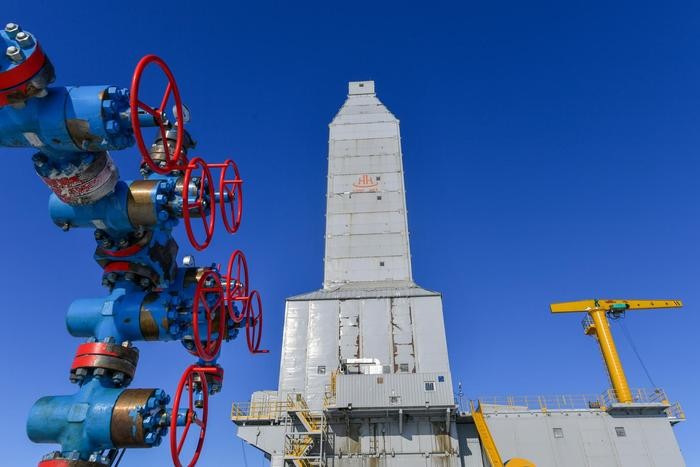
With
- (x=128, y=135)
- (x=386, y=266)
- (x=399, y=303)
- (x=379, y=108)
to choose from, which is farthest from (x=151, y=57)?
(x=379, y=108)

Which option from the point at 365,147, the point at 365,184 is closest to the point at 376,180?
the point at 365,184

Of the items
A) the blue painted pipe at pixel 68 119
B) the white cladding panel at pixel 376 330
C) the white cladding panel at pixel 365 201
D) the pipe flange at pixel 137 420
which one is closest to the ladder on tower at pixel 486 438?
the white cladding panel at pixel 376 330

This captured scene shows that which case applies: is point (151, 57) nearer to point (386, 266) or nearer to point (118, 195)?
point (118, 195)

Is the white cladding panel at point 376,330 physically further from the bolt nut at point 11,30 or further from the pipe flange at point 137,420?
the bolt nut at point 11,30

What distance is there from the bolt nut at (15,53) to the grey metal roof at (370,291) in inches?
911

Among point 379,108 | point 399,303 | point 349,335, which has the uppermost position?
point 379,108

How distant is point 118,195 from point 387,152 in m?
28.6

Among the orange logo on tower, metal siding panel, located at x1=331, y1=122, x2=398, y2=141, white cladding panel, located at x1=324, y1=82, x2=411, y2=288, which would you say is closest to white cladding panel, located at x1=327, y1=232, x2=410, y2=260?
white cladding panel, located at x1=324, y1=82, x2=411, y2=288

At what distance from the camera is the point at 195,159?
9172 mm

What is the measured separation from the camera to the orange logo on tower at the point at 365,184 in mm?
34500

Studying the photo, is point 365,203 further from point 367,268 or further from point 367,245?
point 367,268

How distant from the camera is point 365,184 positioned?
34688 mm

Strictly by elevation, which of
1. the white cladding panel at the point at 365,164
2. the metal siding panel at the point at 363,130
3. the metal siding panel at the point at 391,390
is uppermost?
the metal siding panel at the point at 363,130

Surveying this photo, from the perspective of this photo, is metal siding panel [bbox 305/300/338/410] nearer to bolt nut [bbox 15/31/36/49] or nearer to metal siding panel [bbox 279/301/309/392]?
metal siding panel [bbox 279/301/309/392]
